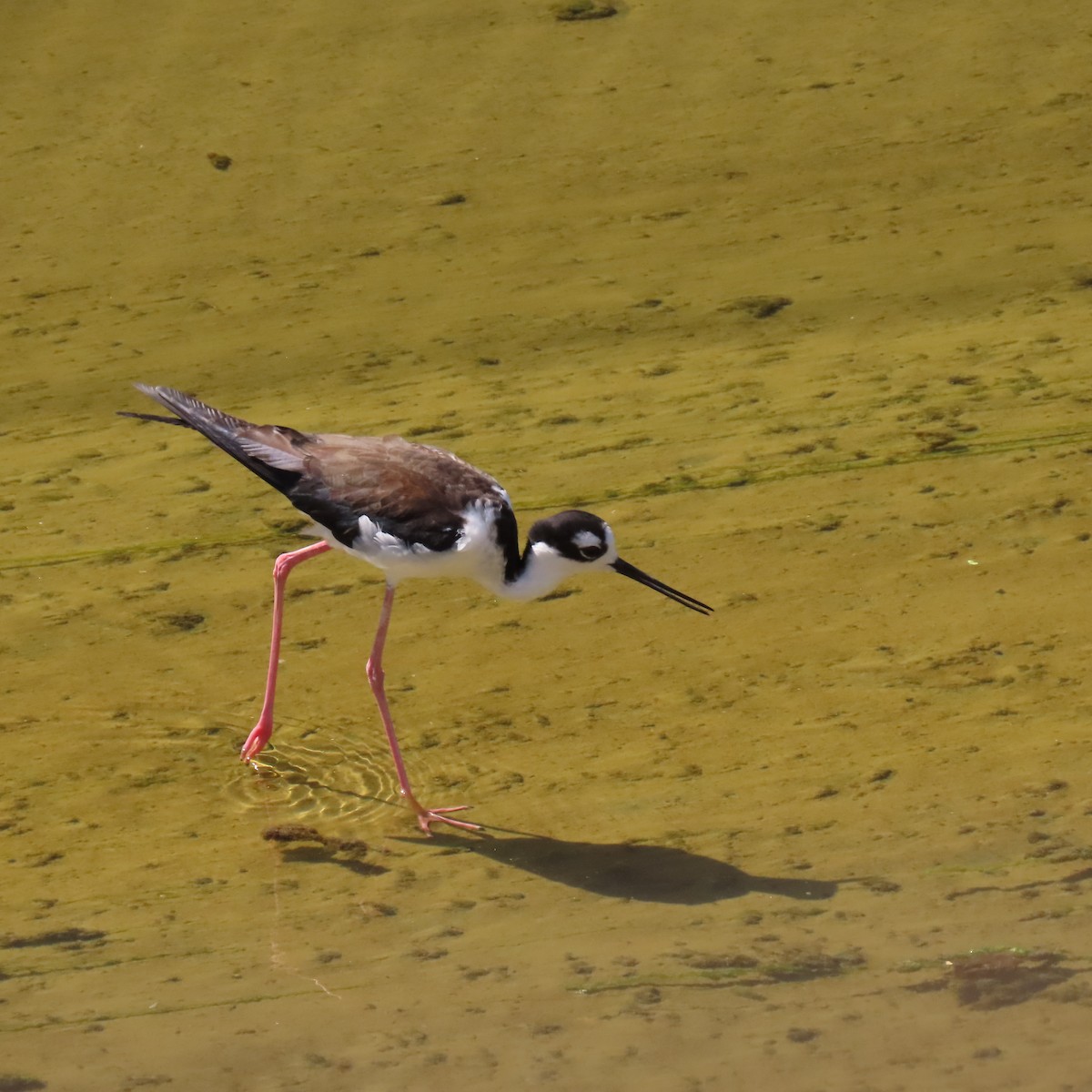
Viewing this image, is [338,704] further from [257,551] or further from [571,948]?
[571,948]

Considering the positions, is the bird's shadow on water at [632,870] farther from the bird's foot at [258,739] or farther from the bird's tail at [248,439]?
the bird's tail at [248,439]

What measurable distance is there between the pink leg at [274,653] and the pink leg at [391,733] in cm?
28

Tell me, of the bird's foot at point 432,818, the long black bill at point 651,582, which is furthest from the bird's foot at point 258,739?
the long black bill at point 651,582

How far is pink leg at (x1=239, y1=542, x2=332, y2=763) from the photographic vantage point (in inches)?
200

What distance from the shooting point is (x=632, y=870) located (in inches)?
180

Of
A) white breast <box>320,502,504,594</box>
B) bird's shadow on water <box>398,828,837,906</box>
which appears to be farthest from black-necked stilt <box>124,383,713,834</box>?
bird's shadow on water <box>398,828,837,906</box>

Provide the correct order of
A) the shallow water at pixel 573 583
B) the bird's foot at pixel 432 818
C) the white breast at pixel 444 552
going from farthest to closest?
1. the white breast at pixel 444 552
2. the bird's foot at pixel 432 818
3. the shallow water at pixel 573 583

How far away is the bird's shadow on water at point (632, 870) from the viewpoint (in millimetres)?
4453

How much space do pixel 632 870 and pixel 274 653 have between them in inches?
50.3

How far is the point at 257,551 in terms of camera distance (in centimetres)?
605

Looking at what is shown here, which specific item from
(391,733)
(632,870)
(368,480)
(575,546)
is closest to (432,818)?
(391,733)

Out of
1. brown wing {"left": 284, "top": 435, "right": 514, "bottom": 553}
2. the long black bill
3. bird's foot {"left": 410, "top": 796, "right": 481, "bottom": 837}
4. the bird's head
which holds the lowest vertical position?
bird's foot {"left": 410, "top": 796, "right": 481, "bottom": 837}

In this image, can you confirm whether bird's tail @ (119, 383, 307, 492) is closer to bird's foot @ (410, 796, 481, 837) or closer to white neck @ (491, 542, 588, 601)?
white neck @ (491, 542, 588, 601)

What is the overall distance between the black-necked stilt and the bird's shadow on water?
0.63 ft
